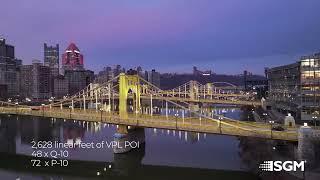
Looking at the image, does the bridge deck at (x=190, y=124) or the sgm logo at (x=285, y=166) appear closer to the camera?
the sgm logo at (x=285, y=166)

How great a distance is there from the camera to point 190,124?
141 ft

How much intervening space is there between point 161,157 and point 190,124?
227 inches

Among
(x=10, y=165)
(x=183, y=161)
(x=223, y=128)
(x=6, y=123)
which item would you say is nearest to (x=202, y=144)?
(x=183, y=161)

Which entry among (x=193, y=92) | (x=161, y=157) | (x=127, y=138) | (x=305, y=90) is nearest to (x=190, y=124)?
(x=161, y=157)

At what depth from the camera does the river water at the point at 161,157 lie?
3947 cm

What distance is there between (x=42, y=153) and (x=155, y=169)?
596 inches

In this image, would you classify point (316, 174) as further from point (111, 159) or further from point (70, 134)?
point (70, 134)

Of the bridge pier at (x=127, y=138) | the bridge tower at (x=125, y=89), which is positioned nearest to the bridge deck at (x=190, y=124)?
the bridge tower at (x=125, y=89)

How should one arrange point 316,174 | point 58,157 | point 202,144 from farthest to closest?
1. point 202,144
2. point 58,157
3. point 316,174

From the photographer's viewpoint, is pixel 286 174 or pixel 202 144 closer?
pixel 286 174

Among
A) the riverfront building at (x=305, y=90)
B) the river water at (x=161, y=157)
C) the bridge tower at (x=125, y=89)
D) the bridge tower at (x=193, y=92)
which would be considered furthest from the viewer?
the bridge tower at (x=193, y=92)

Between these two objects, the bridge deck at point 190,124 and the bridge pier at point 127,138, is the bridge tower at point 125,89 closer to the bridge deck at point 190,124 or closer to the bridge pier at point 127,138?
the bridge deck at point 190,124

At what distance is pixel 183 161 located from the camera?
144 feet

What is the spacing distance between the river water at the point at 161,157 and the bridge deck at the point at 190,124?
1.75m
